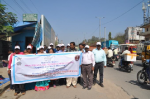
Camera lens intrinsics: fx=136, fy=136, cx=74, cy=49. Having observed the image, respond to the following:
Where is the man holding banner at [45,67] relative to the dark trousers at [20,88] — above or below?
above

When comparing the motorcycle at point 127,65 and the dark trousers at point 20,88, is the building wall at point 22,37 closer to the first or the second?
the motorcycle at point 127,65

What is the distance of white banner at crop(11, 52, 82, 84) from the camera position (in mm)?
5152

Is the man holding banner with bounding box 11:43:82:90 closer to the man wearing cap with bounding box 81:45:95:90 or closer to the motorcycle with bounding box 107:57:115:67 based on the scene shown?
the man wearing cap with bounding box 81:45:95:90

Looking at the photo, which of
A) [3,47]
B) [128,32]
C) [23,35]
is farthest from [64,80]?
[128,32]

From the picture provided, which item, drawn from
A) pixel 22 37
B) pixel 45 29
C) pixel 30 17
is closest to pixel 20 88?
pixel 30 17

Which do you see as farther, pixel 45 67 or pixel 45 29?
pixel 45 29

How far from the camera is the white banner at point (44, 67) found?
515 cm

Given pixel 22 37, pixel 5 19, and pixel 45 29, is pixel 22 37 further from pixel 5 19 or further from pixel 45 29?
pixel 5 19

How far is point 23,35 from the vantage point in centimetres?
1362

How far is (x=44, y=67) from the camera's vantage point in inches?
216

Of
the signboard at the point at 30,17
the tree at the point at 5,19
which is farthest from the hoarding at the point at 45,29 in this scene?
the tree at the point at 5,19

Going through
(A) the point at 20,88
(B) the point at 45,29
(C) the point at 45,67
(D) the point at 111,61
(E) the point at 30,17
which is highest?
(E) the point at 30,17

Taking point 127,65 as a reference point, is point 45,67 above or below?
above

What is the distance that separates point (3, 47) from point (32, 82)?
9.84 m
